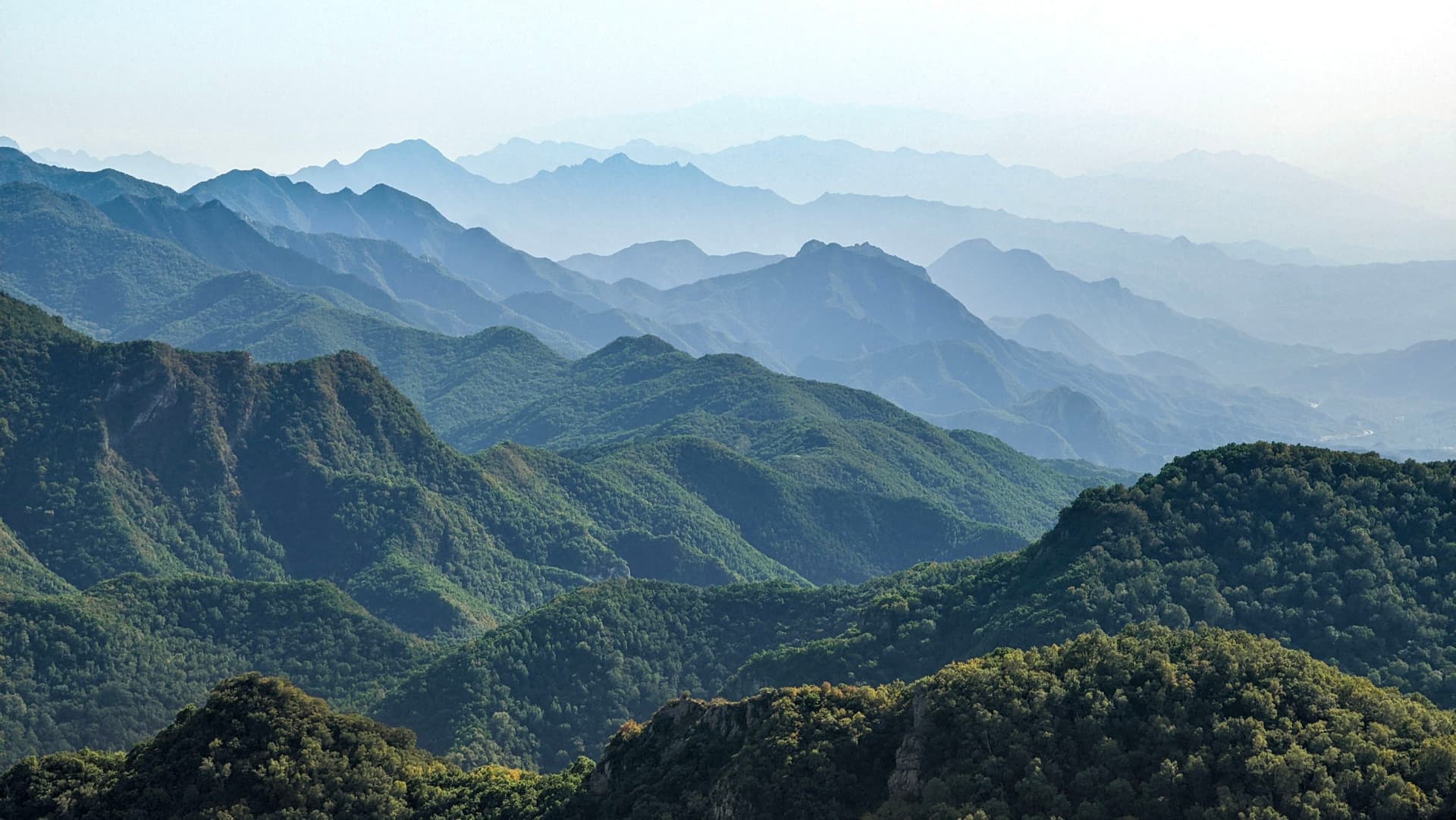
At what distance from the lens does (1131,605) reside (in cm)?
8194

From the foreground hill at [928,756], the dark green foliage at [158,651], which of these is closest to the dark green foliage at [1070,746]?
the foreground hill at [928,756]

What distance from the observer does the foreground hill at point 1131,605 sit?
78.5 meters

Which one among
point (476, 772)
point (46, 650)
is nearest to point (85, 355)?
point (46, 650)

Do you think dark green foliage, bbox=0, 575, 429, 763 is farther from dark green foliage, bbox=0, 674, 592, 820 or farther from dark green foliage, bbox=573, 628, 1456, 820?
dark green foliage, bbox=573, 628, 1456, 820

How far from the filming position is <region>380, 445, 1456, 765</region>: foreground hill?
78.5 m

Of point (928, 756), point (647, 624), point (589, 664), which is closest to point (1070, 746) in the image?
point (928, 756)

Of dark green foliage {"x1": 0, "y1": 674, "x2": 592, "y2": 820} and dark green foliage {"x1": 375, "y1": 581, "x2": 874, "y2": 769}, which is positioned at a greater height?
dark green foliage {"x1": 0, "y1": 674, "x2": 592, "y2": 820}

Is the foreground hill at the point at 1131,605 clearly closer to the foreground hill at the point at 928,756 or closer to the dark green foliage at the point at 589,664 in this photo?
the dark green foliage at the point at 589,664

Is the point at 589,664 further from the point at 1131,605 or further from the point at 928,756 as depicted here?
the point at 928,756

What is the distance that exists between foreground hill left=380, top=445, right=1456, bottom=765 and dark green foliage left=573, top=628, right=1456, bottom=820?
20201 millimetres

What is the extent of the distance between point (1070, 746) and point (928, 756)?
5.33 meters

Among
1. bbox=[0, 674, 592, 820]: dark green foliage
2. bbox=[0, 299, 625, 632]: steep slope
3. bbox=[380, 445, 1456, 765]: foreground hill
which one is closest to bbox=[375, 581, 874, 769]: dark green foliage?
bbox=[380, 445, 1456, 765]: foreground hill

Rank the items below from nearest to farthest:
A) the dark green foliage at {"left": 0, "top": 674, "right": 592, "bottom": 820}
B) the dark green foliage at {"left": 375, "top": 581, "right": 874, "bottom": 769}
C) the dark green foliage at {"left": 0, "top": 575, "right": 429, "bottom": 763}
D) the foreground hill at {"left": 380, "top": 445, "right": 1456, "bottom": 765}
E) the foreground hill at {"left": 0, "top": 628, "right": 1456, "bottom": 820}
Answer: the foreground hill at {"left": 0, "top": 628, "right": 1456, "bottom": 820} → the dark green foliage at {"left": 0, "top": 674, "right": 592, "bottom": 820} → the foreground hill at {"left": 380, "top": 445, "right": 1456, "bottom": 765} → the dark green foliage at {"left": 375, "top": 581, "right": 874, "bottom": 769} → the dark green foliage at {"left": 0, "top": 575, "right": 429, "bottom": 763}

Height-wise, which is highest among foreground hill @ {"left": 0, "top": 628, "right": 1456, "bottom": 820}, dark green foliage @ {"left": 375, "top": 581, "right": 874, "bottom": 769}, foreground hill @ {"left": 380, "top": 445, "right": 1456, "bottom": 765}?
foreground hill @ {"left": 0, "top": 628, "right": 1456, "bottom": 820}
